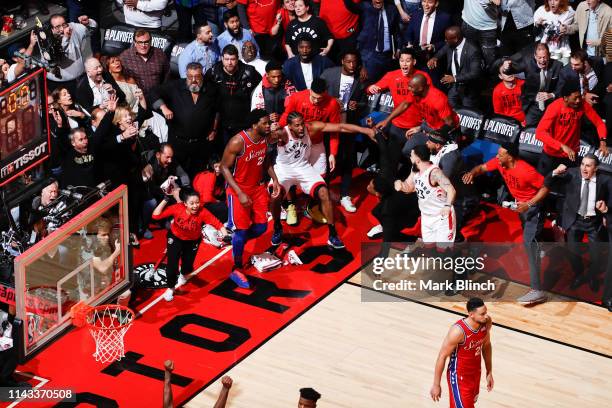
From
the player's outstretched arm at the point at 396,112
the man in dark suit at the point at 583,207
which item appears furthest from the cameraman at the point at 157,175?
the man in dark suit at the point at 583,207

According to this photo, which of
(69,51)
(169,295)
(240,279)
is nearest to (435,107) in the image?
(240,279)

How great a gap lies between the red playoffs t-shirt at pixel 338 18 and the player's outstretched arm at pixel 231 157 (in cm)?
375

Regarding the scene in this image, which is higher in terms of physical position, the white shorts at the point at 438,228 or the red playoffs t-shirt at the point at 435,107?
the red playoffs t-shirt at the point at 435,107

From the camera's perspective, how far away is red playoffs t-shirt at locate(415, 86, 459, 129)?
16.3 m

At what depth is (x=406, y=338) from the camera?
578 inches

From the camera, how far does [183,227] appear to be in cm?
1506

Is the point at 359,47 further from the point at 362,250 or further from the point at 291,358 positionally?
the point at 291,358

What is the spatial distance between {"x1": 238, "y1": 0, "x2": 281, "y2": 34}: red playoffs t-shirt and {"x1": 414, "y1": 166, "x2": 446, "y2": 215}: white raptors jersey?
179 inches

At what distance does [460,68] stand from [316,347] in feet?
15.6

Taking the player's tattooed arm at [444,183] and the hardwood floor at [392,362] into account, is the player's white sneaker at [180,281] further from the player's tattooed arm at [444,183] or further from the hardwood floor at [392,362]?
the player's tattooed arm at [444,183]

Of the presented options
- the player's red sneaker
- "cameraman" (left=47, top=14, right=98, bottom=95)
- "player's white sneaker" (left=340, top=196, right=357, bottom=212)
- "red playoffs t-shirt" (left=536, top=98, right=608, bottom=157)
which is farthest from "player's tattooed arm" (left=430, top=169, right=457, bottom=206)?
"cameraman" (left=47, top=14, right=98, bottom=95)

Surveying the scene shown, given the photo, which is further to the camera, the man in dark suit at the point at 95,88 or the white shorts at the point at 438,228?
the man in dark suit at the point at 95,88

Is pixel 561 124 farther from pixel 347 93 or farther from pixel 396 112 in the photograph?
pixel 347 93

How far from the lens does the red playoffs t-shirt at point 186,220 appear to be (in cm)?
1501
